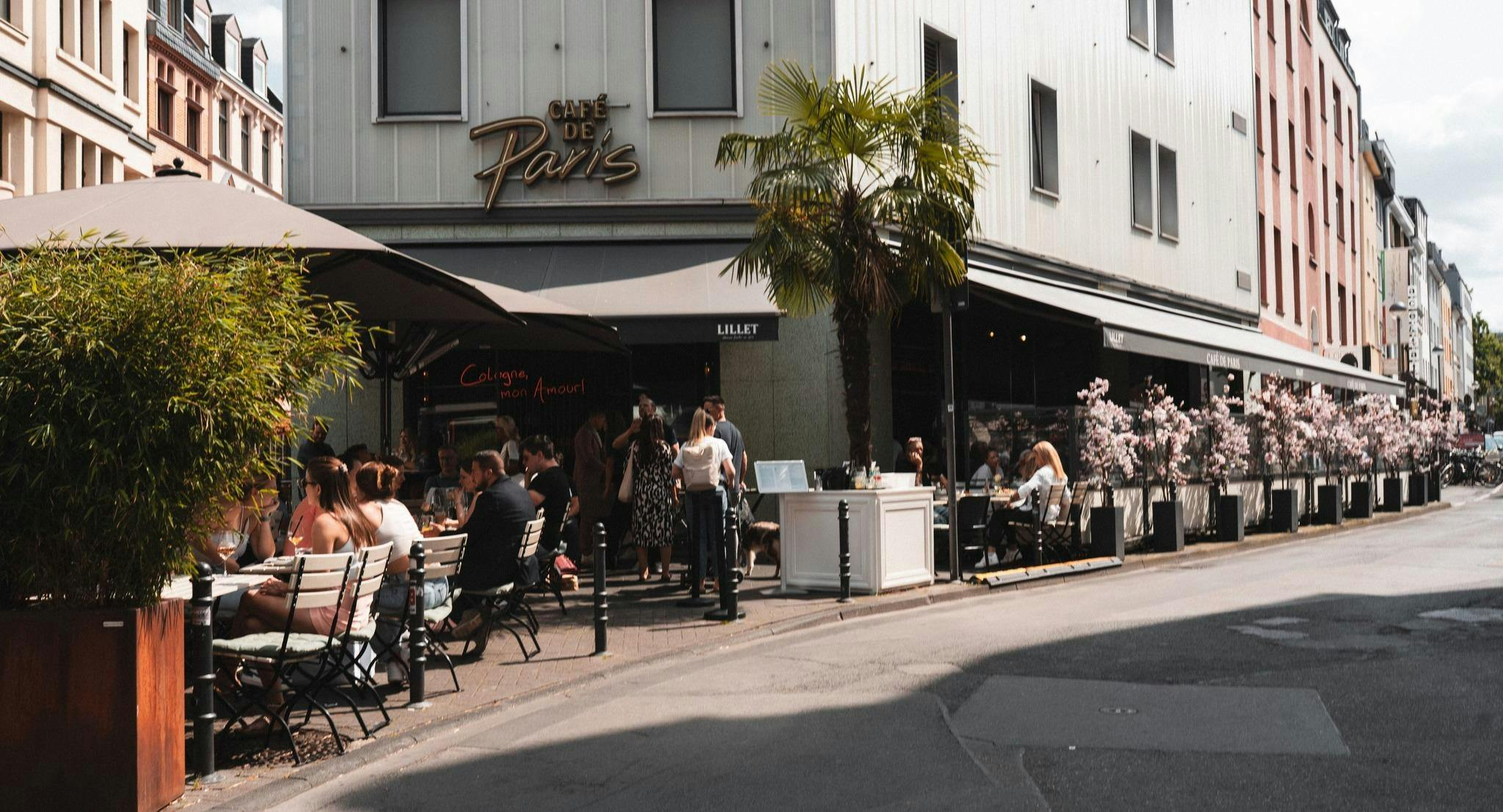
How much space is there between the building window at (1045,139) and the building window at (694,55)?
23.1 ft

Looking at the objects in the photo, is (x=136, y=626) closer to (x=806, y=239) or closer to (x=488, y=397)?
(x=806, y=239)

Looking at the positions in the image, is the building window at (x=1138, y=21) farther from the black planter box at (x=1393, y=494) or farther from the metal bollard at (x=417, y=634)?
the metal bollard at (x=417, y=634)

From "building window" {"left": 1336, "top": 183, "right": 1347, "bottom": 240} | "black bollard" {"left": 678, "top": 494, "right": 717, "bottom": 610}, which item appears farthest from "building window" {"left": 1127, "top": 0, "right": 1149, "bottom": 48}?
"building window" {"left": 1336, "top": 183, "right": 1347, "bottom": 240}

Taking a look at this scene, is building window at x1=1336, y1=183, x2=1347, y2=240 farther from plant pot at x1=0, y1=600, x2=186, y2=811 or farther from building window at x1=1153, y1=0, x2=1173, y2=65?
plant pot at x1=0, y1=600, x2=186, y2=811

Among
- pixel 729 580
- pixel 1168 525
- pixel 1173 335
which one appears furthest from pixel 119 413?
pixel 1173 335

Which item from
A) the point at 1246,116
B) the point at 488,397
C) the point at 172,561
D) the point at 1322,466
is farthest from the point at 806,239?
the point at 1246,116

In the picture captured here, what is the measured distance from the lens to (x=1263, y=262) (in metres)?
34.1

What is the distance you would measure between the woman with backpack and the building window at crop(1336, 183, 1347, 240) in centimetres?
3760

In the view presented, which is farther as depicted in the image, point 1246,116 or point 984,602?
point 1246,116

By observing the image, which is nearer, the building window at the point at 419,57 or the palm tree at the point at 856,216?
the palm tree at the point at 856,216

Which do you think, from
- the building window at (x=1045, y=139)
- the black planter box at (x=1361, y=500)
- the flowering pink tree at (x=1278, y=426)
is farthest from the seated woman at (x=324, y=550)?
the black planter box at (x=1361, y=500)

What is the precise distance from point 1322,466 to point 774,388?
506 inches

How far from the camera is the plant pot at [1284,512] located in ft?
73.0

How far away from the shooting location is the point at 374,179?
60.6 feet
